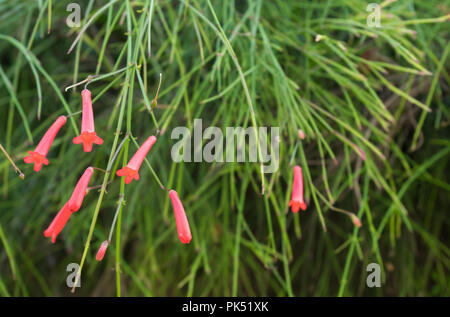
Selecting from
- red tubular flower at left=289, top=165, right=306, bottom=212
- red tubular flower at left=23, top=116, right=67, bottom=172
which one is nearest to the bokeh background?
red tubular flower at left=289, top=165, right=306, bottom=212

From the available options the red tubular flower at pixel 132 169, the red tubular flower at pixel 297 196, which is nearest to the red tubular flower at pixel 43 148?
the red tubular flower at pixel 132 169

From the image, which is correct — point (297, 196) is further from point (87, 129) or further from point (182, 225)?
point (87, 129)

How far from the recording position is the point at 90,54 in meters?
1.37

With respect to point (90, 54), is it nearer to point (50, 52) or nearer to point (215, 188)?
point (50, 52)

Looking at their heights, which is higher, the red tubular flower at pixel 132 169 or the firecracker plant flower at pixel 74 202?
the red tubular flower at pixel 132 169

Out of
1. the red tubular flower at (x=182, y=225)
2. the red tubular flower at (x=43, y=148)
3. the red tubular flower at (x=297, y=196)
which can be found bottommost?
the red tubular flower at (x=182, y=225)

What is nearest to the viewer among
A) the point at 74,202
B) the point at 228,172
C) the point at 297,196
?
the point at 74,202

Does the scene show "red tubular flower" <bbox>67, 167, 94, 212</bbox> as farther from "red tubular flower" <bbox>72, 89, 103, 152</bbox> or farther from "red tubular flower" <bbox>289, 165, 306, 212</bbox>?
"red tubular flower" <bbox>289, 165, 306, 212</bbox>

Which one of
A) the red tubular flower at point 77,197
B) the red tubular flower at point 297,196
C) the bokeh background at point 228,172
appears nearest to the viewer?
the red tubular flower at point 77,197

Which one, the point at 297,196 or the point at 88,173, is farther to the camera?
the point at 297,196

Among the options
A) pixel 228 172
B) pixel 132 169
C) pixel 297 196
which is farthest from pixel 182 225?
pixel 228 172

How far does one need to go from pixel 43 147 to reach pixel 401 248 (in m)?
0.92

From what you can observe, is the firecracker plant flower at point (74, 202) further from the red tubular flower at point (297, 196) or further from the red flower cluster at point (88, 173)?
the red tubular flower at point (297, 196)
